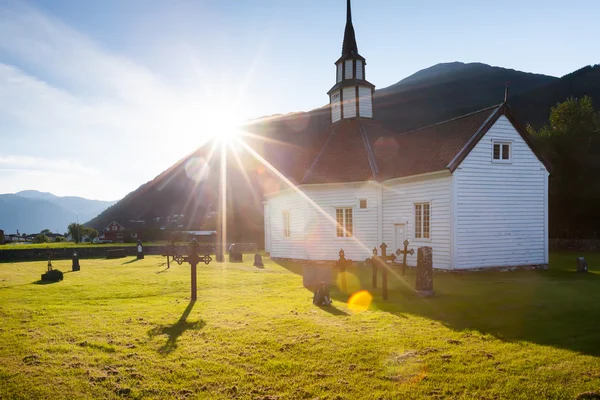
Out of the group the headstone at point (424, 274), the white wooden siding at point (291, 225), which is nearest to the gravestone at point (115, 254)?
the white wooden siding at point (291, 225)

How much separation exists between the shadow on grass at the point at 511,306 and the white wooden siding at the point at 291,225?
10.5 m

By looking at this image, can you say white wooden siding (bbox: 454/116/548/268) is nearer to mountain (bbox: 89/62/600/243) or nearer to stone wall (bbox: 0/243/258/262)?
stone wall (bbox: 0/243/258/262)

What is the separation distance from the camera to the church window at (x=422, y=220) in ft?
72.8

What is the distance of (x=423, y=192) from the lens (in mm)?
22438

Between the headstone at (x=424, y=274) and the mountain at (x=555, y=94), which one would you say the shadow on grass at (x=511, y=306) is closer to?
the headstone at (x=424, y=274)

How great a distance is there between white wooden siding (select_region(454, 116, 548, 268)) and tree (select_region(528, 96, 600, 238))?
2104 centimetres

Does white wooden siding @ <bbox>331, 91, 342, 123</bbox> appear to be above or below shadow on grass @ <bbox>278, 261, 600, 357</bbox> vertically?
above

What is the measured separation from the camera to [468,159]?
21094 millimetres

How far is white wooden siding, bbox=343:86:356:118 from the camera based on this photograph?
3033 cm

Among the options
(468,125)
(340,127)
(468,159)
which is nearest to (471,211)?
(468,159)

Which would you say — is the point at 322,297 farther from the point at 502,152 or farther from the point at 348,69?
the point at 348,69

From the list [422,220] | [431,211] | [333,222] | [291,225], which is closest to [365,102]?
[333,222]

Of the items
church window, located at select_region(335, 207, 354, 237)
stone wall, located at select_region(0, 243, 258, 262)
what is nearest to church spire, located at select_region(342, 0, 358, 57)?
church window, located at select_region(335, 207, 354, 237)

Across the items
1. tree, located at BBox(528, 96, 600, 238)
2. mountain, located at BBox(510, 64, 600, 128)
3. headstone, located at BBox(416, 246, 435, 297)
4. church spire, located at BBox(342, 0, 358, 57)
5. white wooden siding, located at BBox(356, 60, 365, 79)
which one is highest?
mountain, located at BBox(510, 64, 600, 128)
